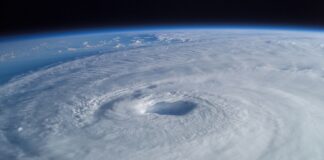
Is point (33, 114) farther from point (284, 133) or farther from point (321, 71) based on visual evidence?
point (321, 71)

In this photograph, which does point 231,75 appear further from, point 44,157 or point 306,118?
point 44,157

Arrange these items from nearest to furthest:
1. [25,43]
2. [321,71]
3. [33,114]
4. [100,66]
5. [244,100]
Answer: [33,114]
[244,100]
[321,71]
[100,66]
[25,43]

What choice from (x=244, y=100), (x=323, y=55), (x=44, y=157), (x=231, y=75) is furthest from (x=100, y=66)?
(x=323, y=55)

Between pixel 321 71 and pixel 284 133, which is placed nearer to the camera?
pixel 284 133

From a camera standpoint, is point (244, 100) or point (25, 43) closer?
point (244, 100)

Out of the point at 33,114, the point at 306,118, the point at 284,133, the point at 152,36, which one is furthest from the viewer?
the point at 152,36

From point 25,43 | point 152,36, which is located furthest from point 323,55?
point 25,43
